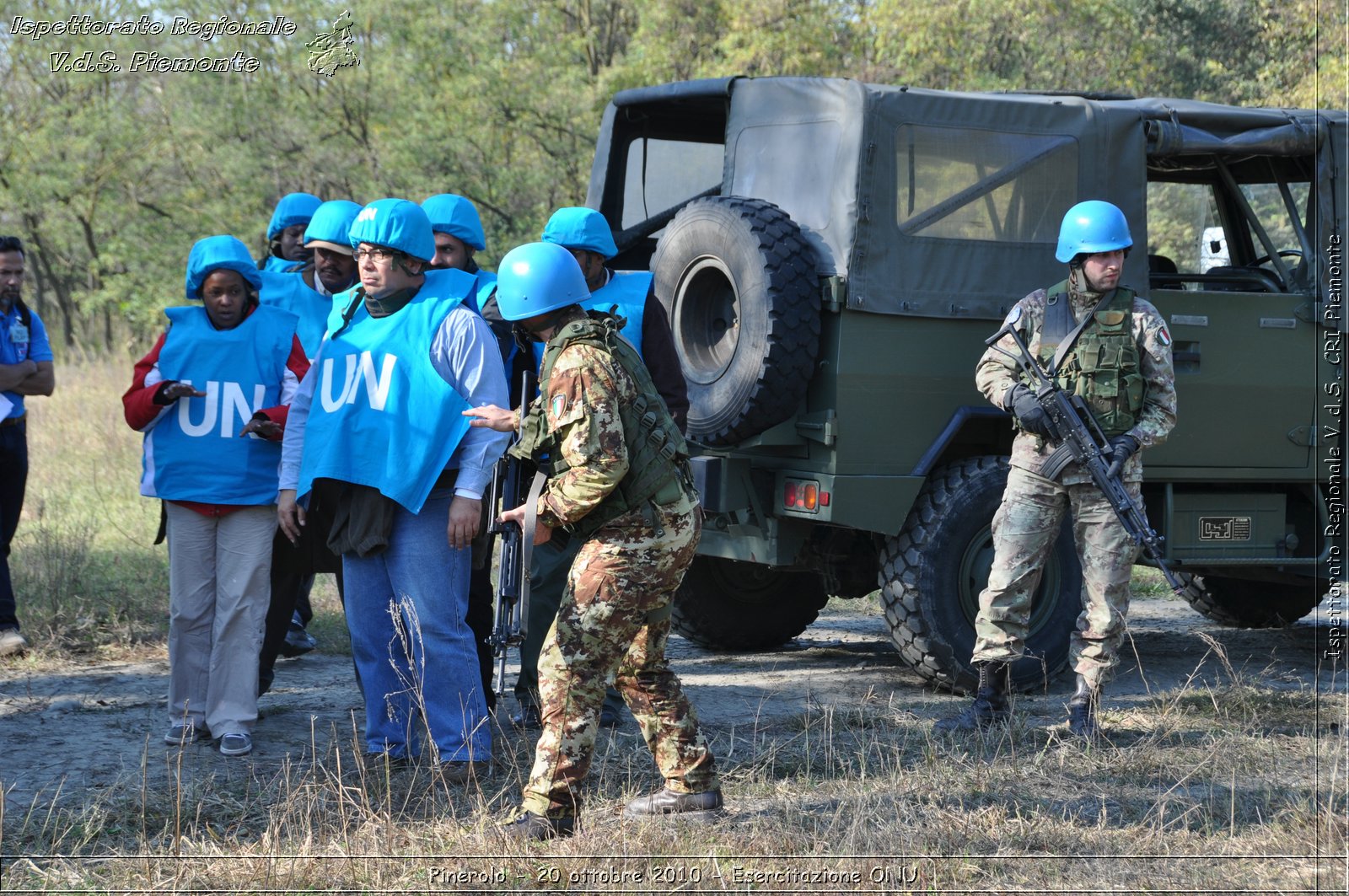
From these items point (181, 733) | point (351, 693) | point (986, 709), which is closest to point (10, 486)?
point (351, 693)

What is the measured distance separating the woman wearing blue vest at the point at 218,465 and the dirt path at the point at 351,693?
248 mm

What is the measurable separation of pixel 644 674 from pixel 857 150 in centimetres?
255

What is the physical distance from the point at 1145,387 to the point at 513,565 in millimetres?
2570

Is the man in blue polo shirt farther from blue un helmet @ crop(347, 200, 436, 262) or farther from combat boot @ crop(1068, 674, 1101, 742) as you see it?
combat boot @ crop(1068, 674, 1101, 742)

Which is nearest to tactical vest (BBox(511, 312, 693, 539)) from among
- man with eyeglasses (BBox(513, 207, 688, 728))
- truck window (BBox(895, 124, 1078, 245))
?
man with eyeglasses (BBox(513, 207, 688, 728))

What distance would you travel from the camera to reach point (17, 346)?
21.4 feet

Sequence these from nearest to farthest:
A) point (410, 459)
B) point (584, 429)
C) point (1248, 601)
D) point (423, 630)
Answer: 1. point (584, 429)
2. point (410, 459)
3. point (423, 630)
4. point (1248, 601)

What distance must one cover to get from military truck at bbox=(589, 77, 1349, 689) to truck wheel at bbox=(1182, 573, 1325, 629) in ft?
3.47

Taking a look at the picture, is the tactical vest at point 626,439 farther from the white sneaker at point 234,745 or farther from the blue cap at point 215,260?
the white sneaker at point 234,745

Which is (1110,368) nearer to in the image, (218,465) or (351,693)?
(218,465)

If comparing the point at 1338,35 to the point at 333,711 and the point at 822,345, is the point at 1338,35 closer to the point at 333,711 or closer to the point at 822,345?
the point at 822,345

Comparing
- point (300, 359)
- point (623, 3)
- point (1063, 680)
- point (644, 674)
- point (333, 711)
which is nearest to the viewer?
point (644, 674)

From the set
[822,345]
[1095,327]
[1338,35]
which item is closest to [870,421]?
[822,345]

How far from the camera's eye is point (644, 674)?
387 cm
